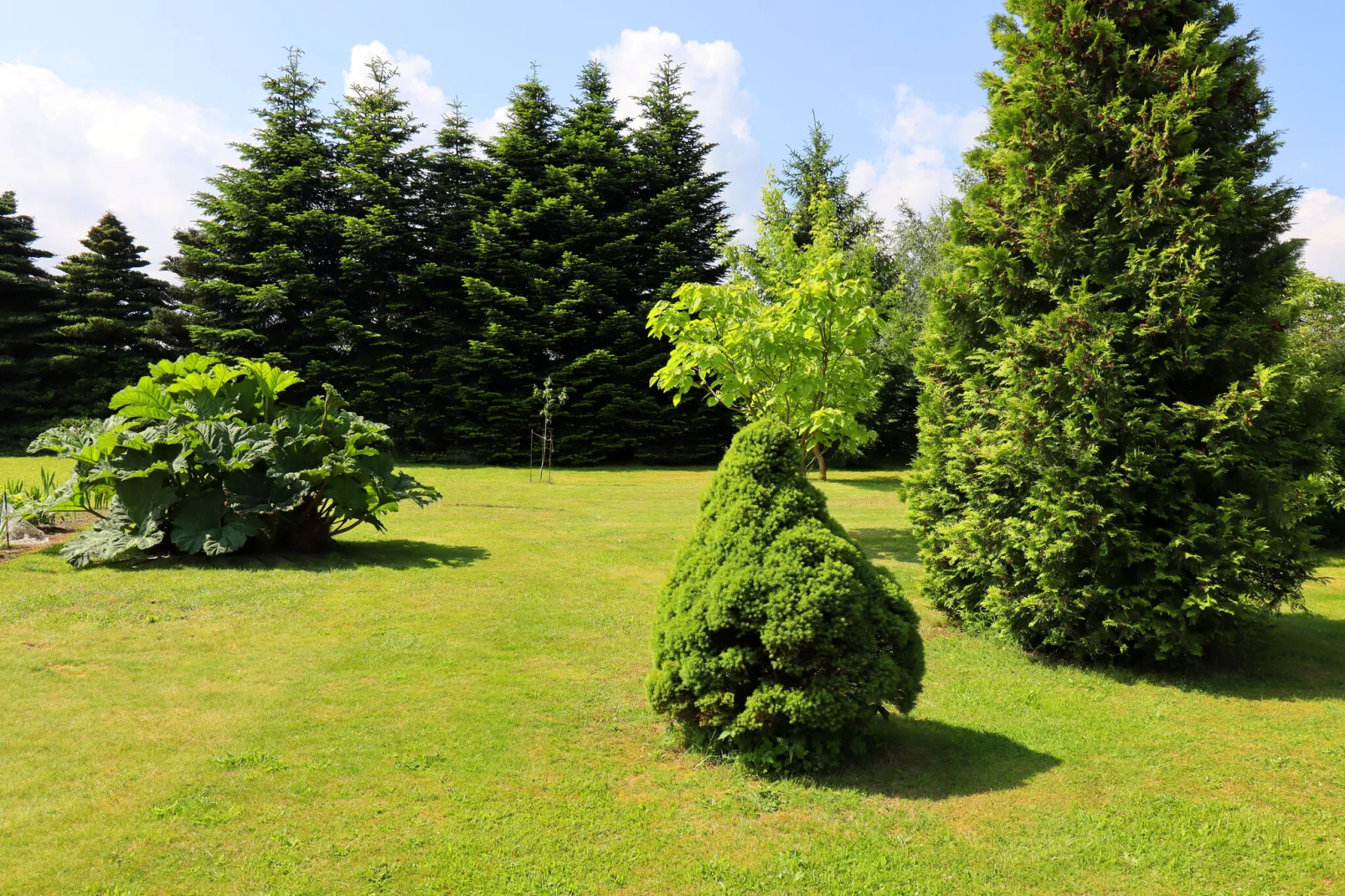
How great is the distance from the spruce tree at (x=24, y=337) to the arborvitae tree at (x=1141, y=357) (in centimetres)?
3102

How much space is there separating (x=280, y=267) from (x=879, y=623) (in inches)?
1088

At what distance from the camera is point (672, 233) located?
2988 cm

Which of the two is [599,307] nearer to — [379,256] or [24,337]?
[379,256]

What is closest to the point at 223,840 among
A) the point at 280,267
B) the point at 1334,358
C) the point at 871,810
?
the point at 871,810

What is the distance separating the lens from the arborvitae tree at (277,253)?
26.8 meters

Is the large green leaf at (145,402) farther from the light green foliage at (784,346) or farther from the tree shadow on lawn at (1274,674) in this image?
the tree shadow on lawn at (1274,674)

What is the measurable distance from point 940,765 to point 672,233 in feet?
89.8

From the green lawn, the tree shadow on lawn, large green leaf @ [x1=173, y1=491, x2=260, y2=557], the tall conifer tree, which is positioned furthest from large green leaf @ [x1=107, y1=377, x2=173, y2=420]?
the tall conifer tree

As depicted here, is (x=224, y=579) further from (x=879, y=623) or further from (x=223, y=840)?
(x=879, y=623)

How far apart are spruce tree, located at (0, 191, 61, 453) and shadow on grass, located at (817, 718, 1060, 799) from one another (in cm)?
3101

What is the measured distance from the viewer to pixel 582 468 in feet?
91.2

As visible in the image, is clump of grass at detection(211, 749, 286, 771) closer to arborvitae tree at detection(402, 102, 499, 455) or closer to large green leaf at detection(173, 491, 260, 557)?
large green leaf at detection(173, 491, 260, 557)

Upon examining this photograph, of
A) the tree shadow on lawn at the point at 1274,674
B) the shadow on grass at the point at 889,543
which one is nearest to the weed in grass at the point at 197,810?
the tree shadow on lawn at the point at 1274,674

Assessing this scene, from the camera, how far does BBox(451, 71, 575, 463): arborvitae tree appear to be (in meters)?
27.7
